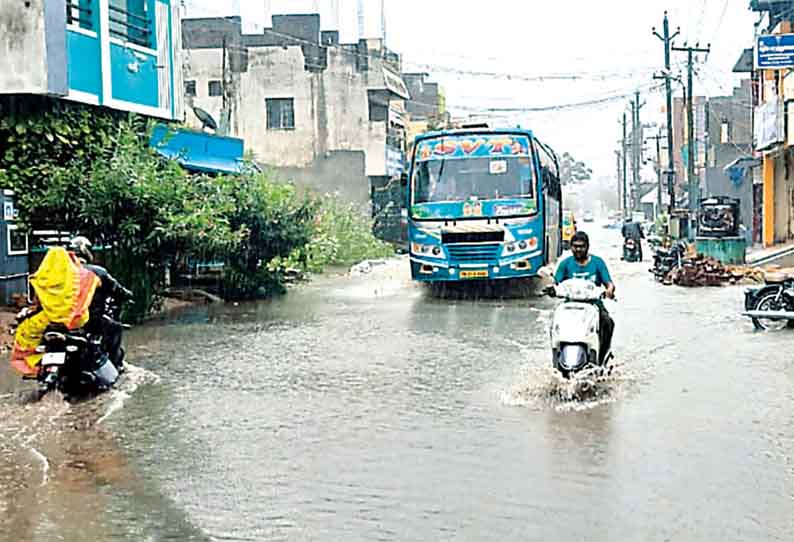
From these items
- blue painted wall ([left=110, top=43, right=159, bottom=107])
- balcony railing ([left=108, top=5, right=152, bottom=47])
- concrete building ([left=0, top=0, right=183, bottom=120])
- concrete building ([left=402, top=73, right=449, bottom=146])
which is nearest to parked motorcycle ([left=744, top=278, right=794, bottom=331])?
concrete building ([left=0, top=0, right=183, bottom=120])

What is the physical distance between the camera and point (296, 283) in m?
27.9

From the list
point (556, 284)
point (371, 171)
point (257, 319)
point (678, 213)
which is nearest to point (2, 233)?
point (257, 319)

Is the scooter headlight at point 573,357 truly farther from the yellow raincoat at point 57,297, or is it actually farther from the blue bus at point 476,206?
the blue bus at point 476,206

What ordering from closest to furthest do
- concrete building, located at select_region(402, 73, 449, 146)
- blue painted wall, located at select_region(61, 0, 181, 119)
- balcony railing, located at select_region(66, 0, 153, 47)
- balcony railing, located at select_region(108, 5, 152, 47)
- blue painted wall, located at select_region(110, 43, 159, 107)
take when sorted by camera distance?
blue painted wall, located at select_region(61, 0, 181, 119) → balcony railing, located at select_region(66, 0, 153, 47) → blue painted wall, located at select_region(110, 43, 159, 107) → balcony railing, located at select_region(108, 5, 152, 47) → concrete building, located at select_region(402, 73, 449, 146)

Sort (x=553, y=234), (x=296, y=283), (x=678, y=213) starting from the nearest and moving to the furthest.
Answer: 1. (x=553, y=234)
2. (x=296, y=283)
3. (x=678, y=213)

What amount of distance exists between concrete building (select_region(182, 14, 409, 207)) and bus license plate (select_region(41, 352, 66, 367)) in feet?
125

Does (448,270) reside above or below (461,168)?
below

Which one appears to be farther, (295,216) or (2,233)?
(295,216)

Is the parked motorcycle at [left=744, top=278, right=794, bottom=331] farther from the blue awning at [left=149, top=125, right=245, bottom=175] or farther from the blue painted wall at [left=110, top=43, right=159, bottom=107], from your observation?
the blue painted wall at [left=110, top=43, right=159, bottom=107]

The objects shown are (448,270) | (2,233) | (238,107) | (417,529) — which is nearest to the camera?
(417,529)

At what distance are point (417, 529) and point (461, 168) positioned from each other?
1600 cm

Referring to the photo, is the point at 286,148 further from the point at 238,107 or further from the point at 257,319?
the point at 257,319

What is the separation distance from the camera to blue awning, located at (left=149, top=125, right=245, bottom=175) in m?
23.0

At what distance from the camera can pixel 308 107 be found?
4825 centimetres
